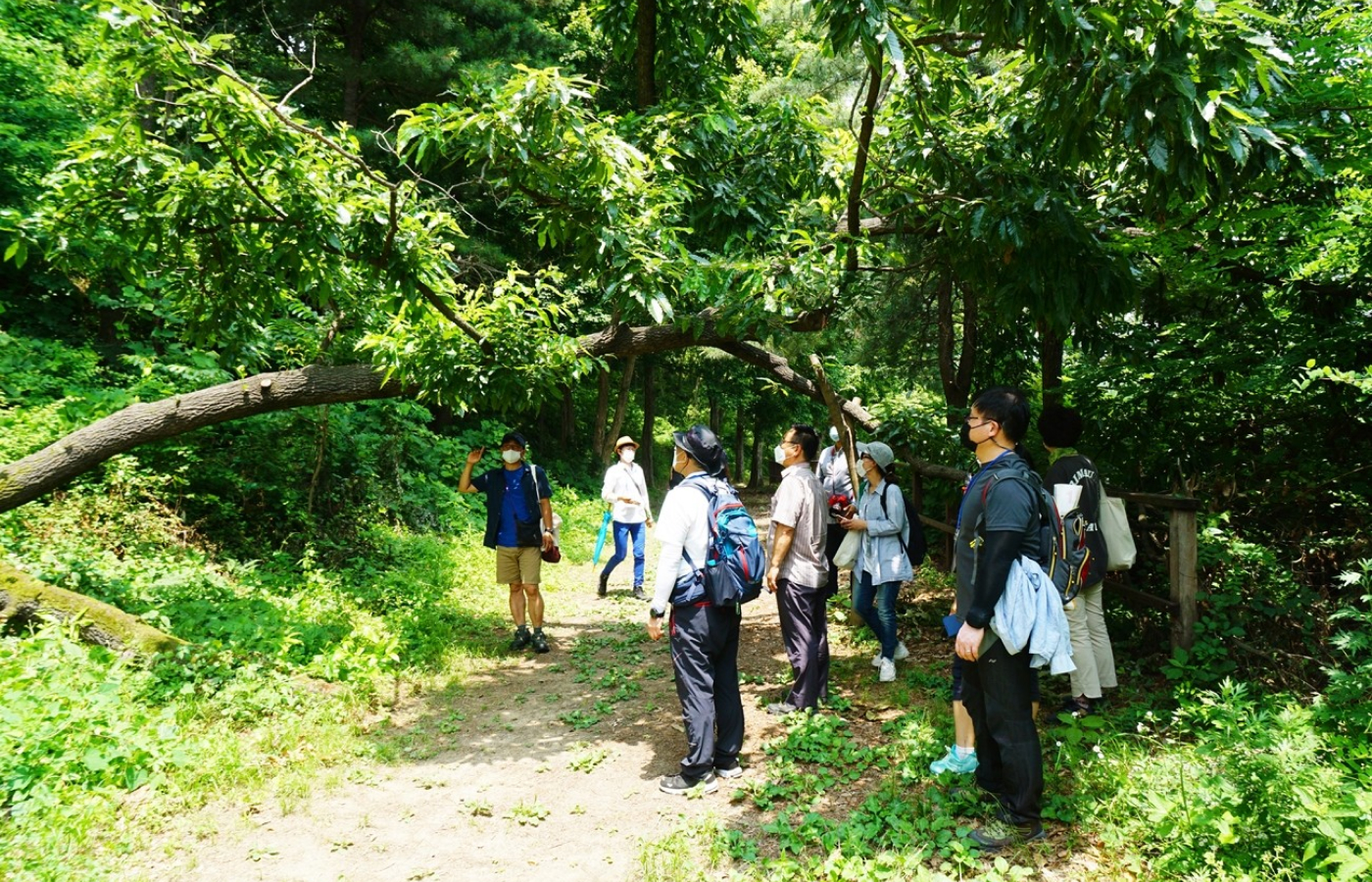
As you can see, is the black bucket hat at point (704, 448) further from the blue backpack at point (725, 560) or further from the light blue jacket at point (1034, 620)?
the light blue jacket at point (1034, 620)

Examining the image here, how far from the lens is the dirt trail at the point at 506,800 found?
3635mm

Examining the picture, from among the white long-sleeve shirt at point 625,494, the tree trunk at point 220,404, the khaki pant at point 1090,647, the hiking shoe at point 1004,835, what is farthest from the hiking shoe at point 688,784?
the white long-sleeve shirt at point 625,494

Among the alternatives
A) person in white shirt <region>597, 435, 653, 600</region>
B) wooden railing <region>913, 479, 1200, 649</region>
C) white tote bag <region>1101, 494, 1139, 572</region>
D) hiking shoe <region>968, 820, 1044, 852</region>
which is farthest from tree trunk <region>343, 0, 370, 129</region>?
hiking shoe <region>968, 820, 1044, 852</region>

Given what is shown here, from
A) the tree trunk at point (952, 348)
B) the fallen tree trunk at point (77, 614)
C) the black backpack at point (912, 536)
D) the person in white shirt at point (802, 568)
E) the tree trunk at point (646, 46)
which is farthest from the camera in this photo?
the tree trunk at point (952, 348)

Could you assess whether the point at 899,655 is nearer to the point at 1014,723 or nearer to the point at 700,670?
the point at 700,670

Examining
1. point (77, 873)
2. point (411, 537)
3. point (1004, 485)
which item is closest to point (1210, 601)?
point (1004, 485)

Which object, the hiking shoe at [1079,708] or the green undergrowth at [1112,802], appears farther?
the hiking shoe at [1079,708]

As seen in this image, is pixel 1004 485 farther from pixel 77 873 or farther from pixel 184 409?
pixel 184 409

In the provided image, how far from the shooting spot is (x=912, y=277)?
37.3 ft

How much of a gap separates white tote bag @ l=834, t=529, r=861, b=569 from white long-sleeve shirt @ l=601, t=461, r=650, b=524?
3582mm

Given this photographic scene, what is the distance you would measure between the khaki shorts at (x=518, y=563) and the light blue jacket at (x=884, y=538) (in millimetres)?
2893

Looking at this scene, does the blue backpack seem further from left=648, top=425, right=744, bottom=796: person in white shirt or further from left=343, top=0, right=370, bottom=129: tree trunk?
left=343, top=0, right=370, bottom=129: tree trunk

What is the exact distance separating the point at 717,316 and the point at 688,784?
3.28 m

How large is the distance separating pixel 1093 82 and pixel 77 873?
592 centimetres
